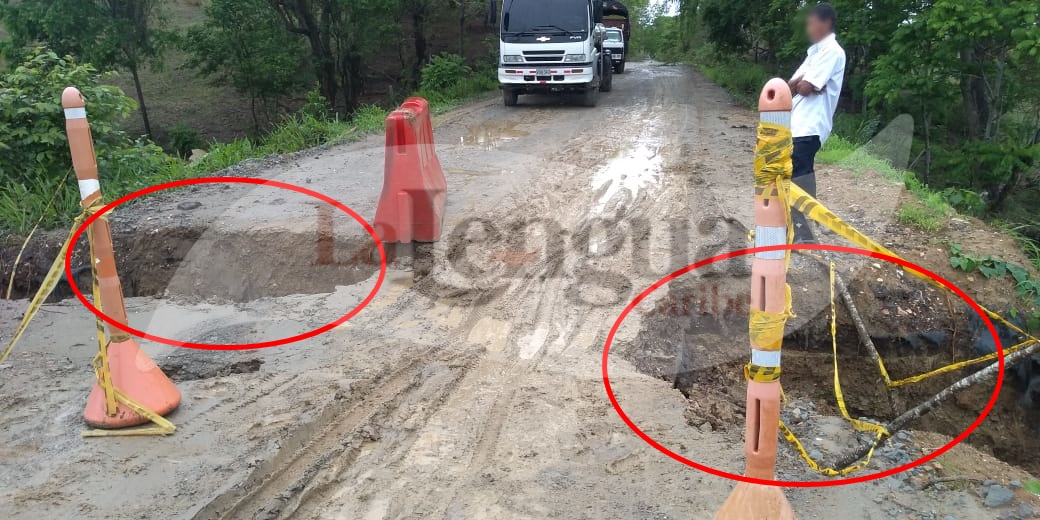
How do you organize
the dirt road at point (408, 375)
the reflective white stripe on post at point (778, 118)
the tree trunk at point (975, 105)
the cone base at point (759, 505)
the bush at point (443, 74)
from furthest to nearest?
1. the bush at point (443, 74)
2. the tree trunk at point (975, 105)
3. the dirt road at point (408, 375)
4. the cone base at point (759, 505)
5. the reflective white stripe on post at point (778, 118)

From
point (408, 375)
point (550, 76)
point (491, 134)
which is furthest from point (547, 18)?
point (408, 375)

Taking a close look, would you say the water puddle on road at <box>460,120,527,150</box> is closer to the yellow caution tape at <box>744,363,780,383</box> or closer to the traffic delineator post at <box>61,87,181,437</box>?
the traffic delineator post at <box>61,87,181,437</box>

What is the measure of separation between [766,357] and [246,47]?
2192cm


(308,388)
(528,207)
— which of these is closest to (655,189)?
(528,207)

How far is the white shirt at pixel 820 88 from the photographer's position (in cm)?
553

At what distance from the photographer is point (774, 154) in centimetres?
277

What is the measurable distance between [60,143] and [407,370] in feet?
20.4

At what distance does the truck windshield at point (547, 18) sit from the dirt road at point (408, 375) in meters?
7.86

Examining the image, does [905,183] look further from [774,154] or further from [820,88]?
[774,154]

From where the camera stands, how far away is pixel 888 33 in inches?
505

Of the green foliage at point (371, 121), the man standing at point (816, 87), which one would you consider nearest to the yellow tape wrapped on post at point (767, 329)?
the man standing at point (816, 87)

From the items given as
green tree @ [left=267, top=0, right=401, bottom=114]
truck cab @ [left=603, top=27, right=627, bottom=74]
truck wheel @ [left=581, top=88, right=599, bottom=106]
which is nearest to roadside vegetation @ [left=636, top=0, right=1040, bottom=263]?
truck wheel @ [left=581, top=88, right=599, bottom=106]

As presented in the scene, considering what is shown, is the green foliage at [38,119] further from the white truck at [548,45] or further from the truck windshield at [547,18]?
the truck windshield at [547,18]

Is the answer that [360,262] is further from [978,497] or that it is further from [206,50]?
[206,50]
